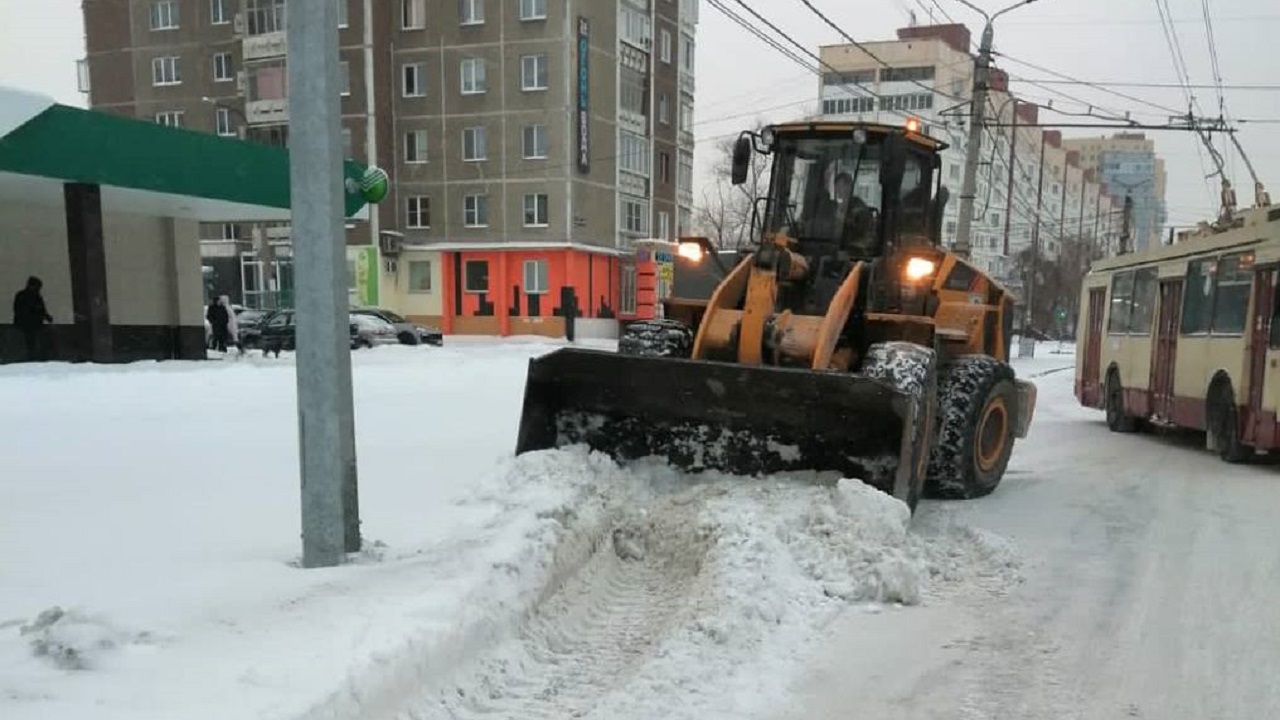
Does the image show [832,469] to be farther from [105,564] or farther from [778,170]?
[105,564]

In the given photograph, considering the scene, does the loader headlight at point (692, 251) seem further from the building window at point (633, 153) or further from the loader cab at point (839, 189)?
the building window at point (633, 153)

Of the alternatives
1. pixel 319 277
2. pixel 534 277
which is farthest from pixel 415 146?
pixel 319 277

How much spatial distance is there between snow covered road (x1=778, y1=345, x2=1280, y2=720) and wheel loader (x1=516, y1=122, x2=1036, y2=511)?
3.38 ft

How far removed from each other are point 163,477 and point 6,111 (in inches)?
410

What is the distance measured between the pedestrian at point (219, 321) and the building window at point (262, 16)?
22584 millimetres

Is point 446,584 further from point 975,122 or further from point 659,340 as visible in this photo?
point 975,122

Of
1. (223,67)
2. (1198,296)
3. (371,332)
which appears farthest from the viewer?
(223,67)

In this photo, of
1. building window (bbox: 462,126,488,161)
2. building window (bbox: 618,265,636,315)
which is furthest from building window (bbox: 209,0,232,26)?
building window (bbox: 618,265,636,315)

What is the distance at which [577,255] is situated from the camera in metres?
39.7

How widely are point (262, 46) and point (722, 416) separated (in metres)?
41.7

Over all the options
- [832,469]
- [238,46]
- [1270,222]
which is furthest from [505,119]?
[832,469]

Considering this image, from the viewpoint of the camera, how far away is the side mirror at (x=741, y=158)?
8047 mm

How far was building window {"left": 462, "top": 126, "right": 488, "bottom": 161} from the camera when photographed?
131 feet

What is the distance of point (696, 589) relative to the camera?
4.99 meters
